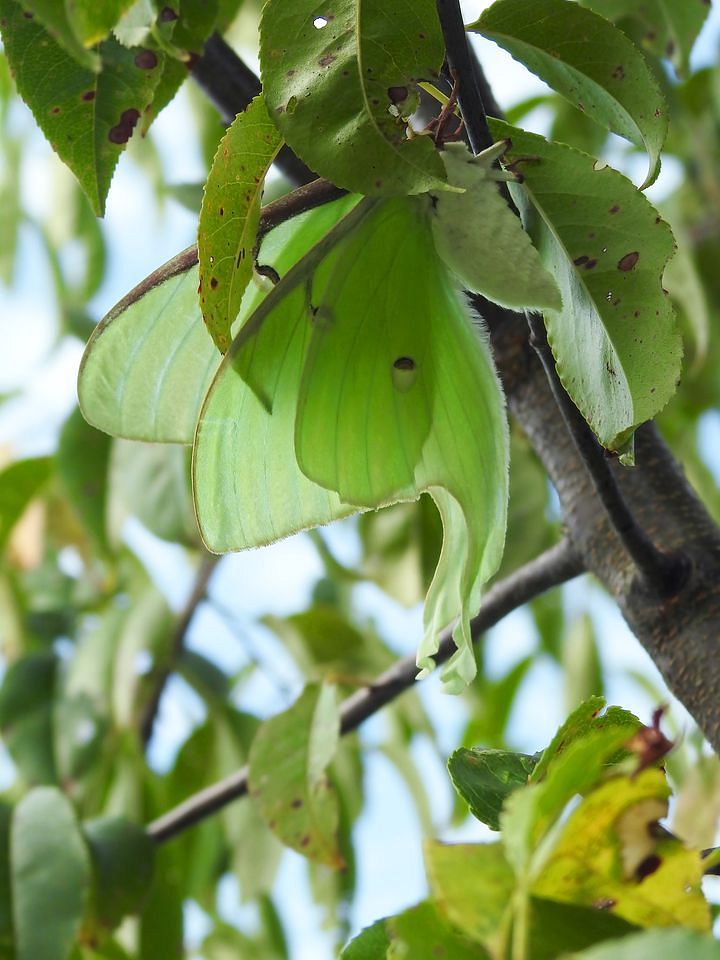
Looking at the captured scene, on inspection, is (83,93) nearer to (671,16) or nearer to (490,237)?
(490,237)

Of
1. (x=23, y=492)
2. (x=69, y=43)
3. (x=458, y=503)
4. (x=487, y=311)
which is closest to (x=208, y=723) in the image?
(x=23, y=492)

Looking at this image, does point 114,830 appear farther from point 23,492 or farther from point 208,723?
point 23,492

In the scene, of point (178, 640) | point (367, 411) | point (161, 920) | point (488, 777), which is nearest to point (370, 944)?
point (488, 777)

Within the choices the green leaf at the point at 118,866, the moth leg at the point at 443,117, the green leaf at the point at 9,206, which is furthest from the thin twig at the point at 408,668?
the green leaf at the point at 9,206

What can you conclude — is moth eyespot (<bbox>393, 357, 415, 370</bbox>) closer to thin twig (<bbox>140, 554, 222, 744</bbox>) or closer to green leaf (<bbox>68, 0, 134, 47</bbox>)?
green leaf (<bbox>68, 0, 134, 47</bbox>)

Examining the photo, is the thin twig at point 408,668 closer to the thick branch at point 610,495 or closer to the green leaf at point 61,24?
the thick branch at point 610,495

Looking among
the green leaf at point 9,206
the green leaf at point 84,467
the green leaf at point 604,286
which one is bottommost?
the green leaf at point 604,286
